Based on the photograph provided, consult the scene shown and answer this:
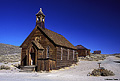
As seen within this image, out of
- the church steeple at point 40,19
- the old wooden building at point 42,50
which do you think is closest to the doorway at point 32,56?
the old wooden building at point 42,50

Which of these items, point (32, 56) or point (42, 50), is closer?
point (42, 50)

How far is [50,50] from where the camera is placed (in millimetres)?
20781

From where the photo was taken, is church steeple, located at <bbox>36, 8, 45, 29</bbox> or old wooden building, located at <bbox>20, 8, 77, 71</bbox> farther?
church steeple, located at <bbox>36, 8, 45, 29</bbox>

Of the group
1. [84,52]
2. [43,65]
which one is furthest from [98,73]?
[84,52]

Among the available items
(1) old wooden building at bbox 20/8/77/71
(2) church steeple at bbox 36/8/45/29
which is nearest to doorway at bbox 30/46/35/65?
(1) old wooden building at bbox 20/8/77/71

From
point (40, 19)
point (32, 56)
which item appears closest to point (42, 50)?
point (32, 56)

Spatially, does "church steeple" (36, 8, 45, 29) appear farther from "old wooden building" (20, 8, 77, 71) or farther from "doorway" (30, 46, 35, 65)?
"doorway" (30, 46, 35, 65)

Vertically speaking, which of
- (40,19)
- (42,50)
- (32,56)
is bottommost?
(32,56)

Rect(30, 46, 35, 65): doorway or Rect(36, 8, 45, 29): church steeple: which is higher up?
Rect(36, 8, 45, 29): church steeple

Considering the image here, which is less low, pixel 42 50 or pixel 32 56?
pixel 42 50

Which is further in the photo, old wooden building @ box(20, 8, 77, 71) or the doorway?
the doorway

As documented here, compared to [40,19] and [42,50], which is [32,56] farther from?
[40,19]

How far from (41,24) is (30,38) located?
10.2 feet

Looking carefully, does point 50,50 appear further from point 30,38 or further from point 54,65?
point 30,38
